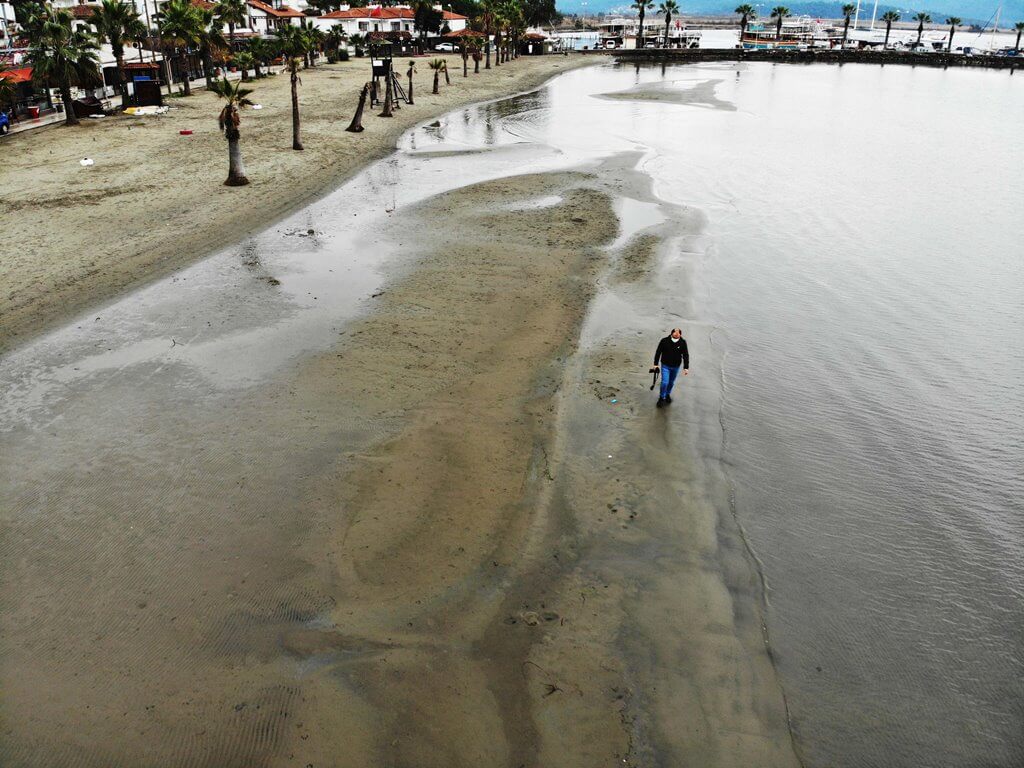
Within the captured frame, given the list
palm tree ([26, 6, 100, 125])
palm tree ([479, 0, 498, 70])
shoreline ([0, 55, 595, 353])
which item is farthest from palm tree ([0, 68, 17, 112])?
palm tree ([479, 0, 498, 70])

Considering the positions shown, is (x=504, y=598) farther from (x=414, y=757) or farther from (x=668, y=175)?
(x=668, y=175)

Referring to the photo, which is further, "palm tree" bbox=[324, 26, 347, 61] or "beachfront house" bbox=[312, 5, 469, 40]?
"beachfront house" bbox=[312, 5, 469, 40]

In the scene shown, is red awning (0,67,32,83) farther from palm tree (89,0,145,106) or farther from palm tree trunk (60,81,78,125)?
palm tree (89,0,145,106)

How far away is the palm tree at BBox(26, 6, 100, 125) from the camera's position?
33812 millimetres

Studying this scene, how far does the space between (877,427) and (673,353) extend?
13.4 feet

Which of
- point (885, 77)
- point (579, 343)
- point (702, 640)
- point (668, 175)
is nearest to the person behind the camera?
point (702, 640)

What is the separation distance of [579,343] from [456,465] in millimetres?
5419

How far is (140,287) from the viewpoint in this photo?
17875mm

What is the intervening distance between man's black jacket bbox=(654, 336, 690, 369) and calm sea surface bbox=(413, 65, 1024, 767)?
145cm

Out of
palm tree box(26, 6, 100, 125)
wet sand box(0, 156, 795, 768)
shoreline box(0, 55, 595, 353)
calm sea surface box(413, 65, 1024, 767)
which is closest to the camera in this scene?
wet sand box(0, 156, 795, 768)

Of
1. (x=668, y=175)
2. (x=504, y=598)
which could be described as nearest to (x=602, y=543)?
(x=504, y=598)

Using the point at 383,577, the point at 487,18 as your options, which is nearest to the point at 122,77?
the point at 383,577

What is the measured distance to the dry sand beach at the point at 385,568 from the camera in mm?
7016

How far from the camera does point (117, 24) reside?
38.9m
